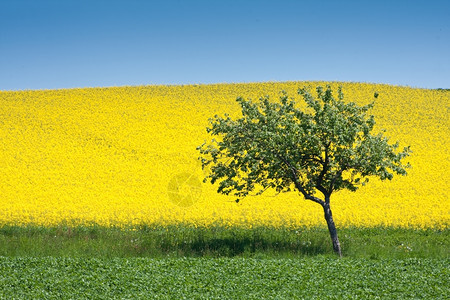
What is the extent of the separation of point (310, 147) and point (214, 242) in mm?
5544

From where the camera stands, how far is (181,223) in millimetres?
22656

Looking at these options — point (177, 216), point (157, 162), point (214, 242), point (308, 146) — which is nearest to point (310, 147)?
point (308, 146)

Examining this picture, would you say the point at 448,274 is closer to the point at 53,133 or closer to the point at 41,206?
the point at 41,206

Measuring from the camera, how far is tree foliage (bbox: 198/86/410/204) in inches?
685

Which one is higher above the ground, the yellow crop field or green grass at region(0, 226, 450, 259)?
the yellow crop field

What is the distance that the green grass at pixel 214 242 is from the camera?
17.5m

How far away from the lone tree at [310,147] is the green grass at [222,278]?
3648 mm

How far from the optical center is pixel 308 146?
1792 cm

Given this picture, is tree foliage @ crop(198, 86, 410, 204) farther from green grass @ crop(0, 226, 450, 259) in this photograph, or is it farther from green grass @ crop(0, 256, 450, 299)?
green grass @ crop(0, 256, 450, 299)

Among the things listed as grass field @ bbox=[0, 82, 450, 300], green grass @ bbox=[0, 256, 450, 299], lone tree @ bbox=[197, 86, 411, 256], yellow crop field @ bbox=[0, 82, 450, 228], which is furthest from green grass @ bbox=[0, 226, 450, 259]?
green grass @ bbox=[0, 256, 450, 299]

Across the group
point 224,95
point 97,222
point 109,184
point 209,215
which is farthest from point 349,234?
point 224,95

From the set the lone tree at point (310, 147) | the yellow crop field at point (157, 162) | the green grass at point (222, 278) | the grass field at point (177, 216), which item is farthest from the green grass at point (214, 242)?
the green grass at point (222, 278)

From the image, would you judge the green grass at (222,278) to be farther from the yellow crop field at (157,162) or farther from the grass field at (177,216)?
the yellow crop field at (157,162)

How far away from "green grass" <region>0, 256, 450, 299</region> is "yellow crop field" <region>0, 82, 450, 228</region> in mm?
7971
